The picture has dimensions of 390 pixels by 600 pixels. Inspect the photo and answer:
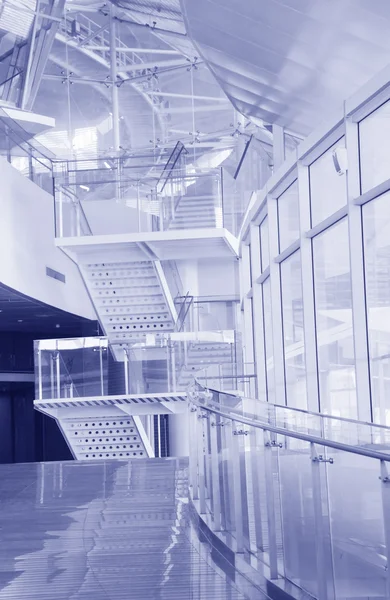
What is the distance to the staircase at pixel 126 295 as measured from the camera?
19781 mm

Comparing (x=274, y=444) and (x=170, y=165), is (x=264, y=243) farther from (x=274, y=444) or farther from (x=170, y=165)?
(x=274, y=444)

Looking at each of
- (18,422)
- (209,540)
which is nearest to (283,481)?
(209,540)

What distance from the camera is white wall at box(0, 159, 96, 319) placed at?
17.5 meters

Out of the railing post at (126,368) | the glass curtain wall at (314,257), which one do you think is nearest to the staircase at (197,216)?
the glass curtain wall at (314,257)

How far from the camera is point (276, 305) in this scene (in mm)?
14391

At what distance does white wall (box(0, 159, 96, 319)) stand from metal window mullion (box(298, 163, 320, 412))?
6.68 metres

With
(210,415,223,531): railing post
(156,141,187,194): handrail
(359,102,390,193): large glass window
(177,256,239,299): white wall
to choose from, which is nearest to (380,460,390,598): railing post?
(210,415,223,531): railing post

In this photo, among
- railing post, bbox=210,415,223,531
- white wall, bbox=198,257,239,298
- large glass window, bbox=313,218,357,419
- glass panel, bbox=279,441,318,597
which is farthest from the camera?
large glass window, bbox=313,218,357,419

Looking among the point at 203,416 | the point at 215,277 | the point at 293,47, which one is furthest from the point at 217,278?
the point at 203,416

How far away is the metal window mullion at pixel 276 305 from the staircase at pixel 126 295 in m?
5.40

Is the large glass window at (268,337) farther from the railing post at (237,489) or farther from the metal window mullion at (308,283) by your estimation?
the railing post at (237,489)

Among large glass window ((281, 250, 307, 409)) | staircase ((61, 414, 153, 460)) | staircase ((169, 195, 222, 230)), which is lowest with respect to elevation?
staircase ((61, 414, 153, 460))

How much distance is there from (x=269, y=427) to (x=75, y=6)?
24.4m

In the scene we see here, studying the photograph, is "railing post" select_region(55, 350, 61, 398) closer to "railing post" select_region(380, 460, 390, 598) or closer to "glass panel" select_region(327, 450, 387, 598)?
"glass panel" select_region(327, 450, 387, 598)
